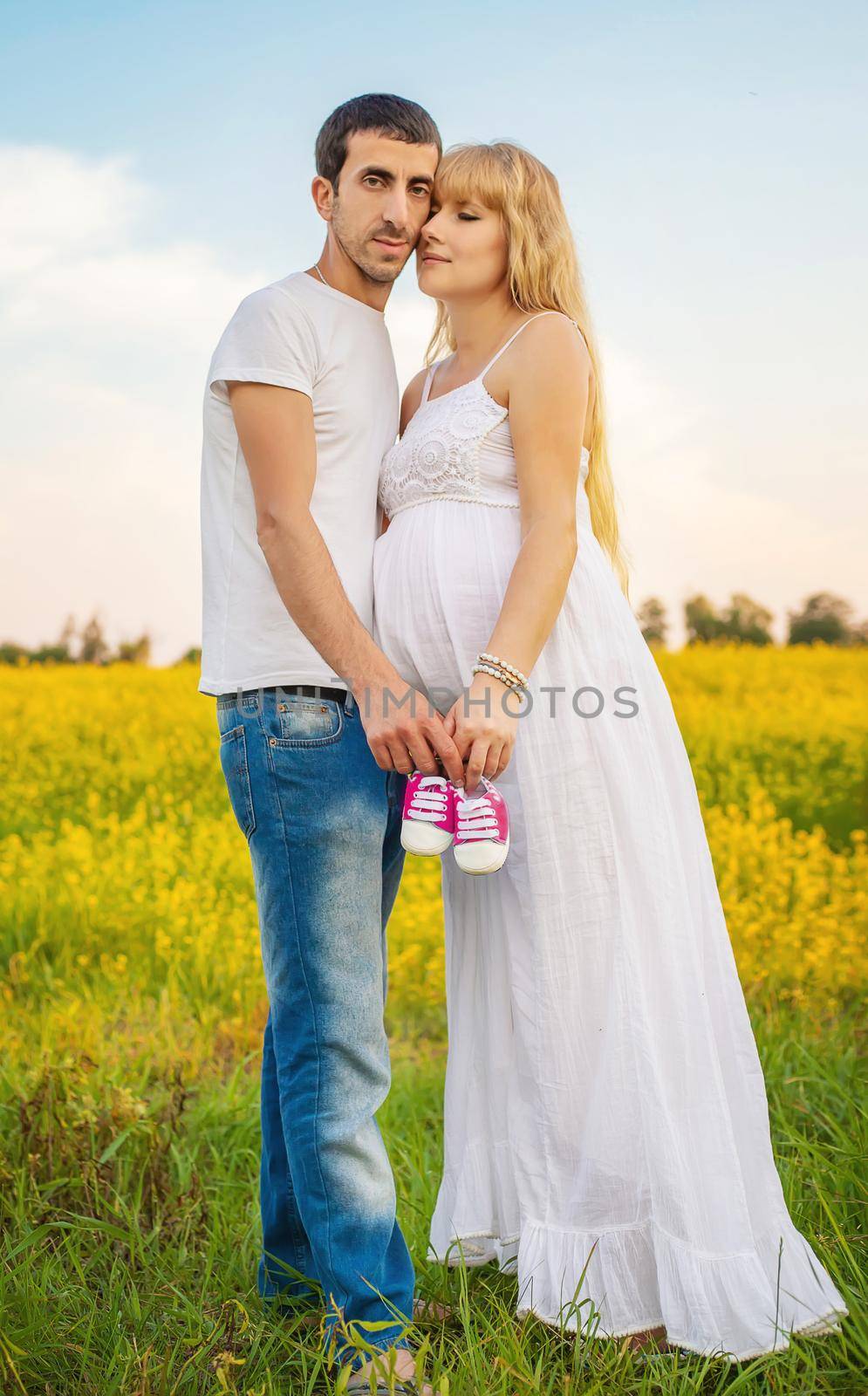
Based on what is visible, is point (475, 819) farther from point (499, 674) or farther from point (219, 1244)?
point (219, 1244)

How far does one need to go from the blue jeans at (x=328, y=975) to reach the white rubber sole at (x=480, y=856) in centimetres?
23

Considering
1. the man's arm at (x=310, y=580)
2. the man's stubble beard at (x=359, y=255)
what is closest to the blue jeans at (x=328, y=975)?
the man's arm at (x=310, y=580)

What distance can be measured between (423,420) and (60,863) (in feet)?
14.0

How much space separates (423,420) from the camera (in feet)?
7.71

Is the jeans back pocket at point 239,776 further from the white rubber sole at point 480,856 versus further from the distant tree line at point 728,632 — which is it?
the distant tree line at point 728,632

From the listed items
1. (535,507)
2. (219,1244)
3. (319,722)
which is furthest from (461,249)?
(219,1244)

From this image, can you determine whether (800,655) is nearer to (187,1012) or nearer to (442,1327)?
(187,1012)

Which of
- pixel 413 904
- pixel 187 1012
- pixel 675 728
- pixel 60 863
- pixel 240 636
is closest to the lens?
pixel 240 636

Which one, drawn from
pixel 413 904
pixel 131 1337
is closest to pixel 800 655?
pixel 413 904

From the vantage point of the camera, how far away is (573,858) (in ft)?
7.33

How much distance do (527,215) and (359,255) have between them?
33 centimetres

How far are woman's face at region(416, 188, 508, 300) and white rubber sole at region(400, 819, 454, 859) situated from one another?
3.46 feet

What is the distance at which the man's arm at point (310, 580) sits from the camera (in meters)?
2.06

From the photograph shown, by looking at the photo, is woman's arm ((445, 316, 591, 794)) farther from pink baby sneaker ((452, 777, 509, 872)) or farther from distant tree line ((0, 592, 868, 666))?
distant tree line ((0, 592, 868, 666))
